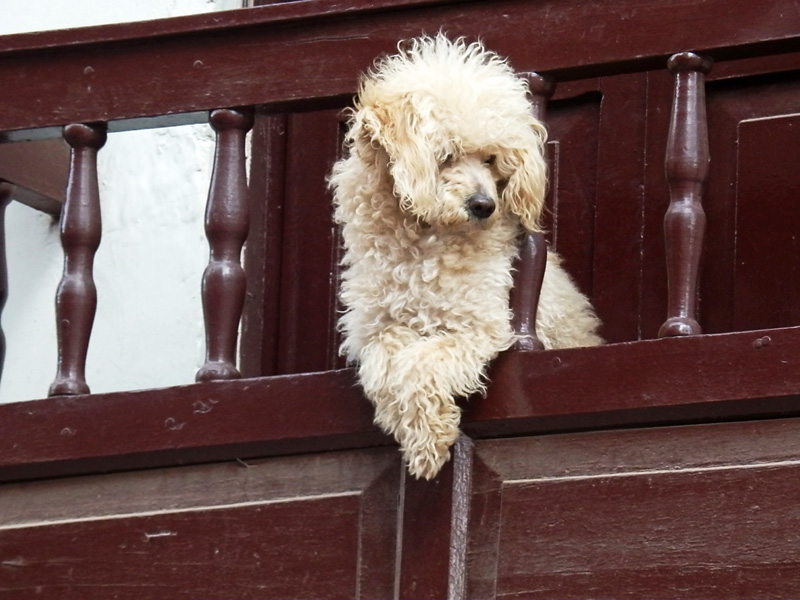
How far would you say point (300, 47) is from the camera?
3119 mm

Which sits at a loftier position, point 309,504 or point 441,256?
point 441,256

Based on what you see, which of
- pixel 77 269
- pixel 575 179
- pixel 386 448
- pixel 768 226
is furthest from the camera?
pixel 575 179

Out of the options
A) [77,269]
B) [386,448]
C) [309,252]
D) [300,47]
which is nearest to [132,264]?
[309,252]

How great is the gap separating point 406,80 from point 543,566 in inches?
37.1

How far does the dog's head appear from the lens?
2.89 meters

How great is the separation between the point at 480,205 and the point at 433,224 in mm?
106

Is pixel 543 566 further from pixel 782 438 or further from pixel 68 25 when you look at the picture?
pixel 68 25

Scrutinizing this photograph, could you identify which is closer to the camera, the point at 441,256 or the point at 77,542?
the point at 441,256

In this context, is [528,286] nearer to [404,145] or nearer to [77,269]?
[404,145]

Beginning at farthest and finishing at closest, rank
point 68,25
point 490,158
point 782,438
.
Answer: point 68,25
point 490,158
point 782,438

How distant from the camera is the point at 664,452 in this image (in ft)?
9.40

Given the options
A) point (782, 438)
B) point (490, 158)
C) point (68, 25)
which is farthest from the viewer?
A: point (68, 25)

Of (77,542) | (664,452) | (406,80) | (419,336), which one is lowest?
(77,542)

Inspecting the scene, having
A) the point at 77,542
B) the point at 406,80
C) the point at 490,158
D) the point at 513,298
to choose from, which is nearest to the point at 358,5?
the point at 406,80
